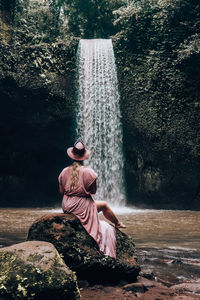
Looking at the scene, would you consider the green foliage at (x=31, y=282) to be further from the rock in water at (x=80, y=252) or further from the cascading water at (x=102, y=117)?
the cascading water at (x=102, y=117)

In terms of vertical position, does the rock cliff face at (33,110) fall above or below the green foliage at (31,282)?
above

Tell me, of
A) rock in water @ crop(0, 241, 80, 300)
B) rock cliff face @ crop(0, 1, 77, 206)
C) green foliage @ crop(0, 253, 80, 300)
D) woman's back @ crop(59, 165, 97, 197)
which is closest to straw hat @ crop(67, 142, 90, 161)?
woman's back @ crop(59, 165, 97, 197)

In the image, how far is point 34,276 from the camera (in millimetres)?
2293

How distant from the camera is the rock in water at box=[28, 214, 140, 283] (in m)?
3.12

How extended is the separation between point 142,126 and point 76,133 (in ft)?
12.0

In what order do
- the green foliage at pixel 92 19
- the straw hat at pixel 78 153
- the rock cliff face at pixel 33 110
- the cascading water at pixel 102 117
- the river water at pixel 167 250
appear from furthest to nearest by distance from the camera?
the green foliage at pixel 92 19, the cascading water at pixel 102 117, the rock cliff face at pixel 33 110, the straw hat at pixel 78 153, the river water at pixel 167 250

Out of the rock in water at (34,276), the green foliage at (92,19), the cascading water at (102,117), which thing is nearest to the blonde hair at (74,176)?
the rock in water at (34,276)

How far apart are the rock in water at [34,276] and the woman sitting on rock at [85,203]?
2.90 feet

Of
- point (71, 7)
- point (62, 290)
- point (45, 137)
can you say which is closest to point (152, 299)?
point (62, 290)

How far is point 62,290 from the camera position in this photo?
2338 mm

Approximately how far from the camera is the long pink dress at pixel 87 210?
10.9 ft

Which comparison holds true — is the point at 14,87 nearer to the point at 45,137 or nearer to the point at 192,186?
the point at 45,137

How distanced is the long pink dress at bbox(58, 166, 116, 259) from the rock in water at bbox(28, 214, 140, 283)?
0.23 ft

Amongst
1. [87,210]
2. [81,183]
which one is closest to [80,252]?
[87,210]
